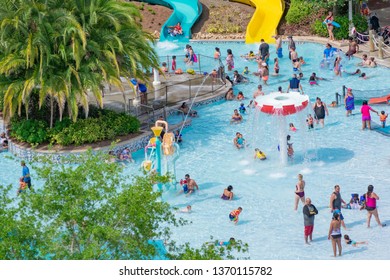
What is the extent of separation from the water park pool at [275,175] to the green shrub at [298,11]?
8008 mm

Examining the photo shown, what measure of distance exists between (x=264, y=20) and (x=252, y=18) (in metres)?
0.61

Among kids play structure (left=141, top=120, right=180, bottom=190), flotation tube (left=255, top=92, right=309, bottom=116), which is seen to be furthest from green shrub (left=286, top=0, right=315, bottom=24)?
kids play structure (left=141, top=120, right=180, bottom=190)

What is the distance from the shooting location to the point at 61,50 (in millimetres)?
32844

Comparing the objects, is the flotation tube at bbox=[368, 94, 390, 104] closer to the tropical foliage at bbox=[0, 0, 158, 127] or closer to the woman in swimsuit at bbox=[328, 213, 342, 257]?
the tropical foliage at bbox=[0, 0, 158, 127]

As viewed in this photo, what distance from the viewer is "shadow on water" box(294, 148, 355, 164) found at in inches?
1284

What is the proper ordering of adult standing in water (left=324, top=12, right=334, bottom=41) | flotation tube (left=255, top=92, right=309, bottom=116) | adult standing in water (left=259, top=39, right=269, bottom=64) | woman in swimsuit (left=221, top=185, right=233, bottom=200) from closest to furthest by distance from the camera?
1. woman in swimsuit (left=221, top=185, right=233, bottom=200)
2. flotation tube (left=255, top=92, right=309, bottom=116)
3. adult standing in water (left=259, top=39, right=269, bottom=64)
4. adult standing in water (left=324, top=12, right=334, bottom=41)

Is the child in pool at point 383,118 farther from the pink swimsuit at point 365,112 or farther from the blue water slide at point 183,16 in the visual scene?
the blue water slide at point 183,16

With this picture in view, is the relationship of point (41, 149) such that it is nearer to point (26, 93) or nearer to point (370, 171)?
point (26, 93)

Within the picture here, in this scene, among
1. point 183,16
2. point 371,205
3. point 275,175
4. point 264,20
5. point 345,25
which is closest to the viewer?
point 371,205

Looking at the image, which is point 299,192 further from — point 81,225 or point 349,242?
point 81,225

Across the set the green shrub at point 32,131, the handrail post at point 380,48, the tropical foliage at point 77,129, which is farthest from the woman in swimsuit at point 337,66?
the green shrub at point 32,131

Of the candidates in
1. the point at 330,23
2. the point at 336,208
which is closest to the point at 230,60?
the point at 330,23

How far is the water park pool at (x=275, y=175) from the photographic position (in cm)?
2733

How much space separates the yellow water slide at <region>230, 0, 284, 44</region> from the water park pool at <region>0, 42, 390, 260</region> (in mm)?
7562
